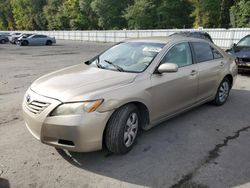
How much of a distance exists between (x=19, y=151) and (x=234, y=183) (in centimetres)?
285

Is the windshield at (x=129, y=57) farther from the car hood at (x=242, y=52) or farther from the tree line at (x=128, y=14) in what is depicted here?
the tree line at (x=128, y=14)

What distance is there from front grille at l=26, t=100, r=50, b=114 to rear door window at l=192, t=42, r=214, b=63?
296 centimetres

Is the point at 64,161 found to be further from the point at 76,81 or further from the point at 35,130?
the point at 76,81

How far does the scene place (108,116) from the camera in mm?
3322

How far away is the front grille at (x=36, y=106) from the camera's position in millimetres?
3258

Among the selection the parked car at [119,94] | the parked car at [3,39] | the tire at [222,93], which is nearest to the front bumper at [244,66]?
the tire at [222,93]

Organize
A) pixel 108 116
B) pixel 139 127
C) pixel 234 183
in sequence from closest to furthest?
pixel 234 183 < pixel 108 116 < pixel 139 127

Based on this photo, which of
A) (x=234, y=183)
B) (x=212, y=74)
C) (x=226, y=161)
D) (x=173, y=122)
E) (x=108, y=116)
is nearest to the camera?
(x=234, y=183)

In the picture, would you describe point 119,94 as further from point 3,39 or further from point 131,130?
point 3,39

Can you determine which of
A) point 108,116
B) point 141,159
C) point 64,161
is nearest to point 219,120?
point 141,159

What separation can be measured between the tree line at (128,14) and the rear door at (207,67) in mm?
29538

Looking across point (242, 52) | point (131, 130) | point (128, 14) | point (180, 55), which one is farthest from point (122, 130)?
point (128, 14)

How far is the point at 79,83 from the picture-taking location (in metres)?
3.54

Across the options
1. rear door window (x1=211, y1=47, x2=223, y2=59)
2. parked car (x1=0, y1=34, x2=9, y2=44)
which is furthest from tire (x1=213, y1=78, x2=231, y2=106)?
parked car (x1=0, y1=34, x2=9, y2=44)
